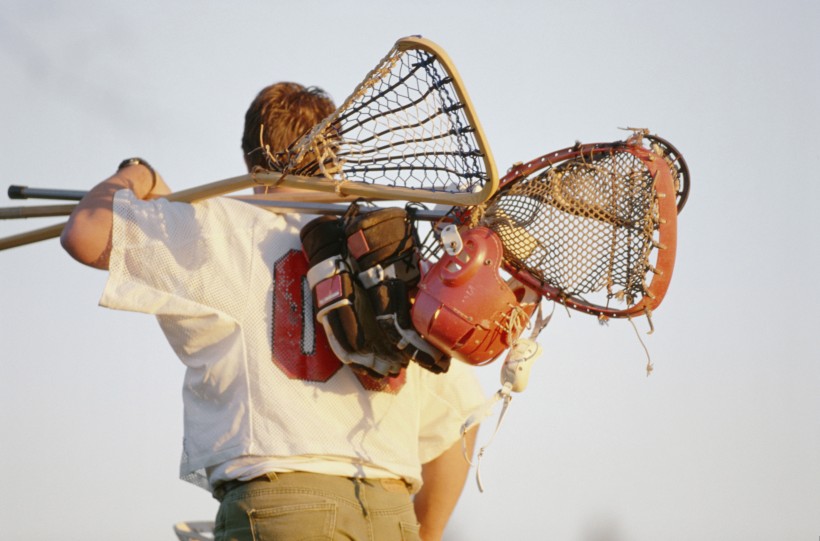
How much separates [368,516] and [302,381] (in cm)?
49

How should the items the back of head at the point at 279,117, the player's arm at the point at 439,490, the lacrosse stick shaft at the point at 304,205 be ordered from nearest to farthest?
the lacrosse stick shaft at the point at 304,205
the back of head at the point at 279,117
the player's arm at the point at 439,490

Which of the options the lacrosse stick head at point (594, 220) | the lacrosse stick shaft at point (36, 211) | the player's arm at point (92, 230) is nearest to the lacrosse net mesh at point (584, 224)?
the lacrosse stick head at point (594, 220)

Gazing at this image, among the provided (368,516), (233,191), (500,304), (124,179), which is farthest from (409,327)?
(124,179)

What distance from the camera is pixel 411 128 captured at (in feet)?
12.1

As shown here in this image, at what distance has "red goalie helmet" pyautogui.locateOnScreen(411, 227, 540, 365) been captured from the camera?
130 inches

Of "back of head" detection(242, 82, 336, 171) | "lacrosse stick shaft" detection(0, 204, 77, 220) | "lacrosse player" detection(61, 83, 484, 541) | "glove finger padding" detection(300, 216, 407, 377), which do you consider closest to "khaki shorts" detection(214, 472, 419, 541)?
"lacrosse player" detection(61, 83, 484, 541)

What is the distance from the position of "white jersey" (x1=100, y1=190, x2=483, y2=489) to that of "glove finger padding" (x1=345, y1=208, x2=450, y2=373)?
253mm

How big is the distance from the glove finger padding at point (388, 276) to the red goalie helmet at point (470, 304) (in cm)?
9

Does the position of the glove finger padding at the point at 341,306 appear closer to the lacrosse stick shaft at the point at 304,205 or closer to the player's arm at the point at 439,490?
the lacrosse stick shaft at the point at 304,205

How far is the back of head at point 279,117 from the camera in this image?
4.15 meters

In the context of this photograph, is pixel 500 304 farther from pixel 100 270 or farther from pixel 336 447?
pixel 100 270

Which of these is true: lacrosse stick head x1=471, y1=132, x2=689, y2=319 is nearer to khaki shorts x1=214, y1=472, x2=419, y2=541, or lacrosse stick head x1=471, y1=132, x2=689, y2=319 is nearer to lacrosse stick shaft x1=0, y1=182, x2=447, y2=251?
lacrosse stick shaft x1=0, y1=182, x2=447, y2=251

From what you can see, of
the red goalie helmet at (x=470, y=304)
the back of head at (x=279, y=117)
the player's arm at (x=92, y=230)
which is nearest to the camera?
the red goalie helmet at (x=470, y=304)

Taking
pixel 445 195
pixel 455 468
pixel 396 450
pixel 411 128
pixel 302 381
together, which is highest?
pixel 411 128
